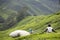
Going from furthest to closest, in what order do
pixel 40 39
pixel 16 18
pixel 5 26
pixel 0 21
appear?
pixel 0 21, pixel 16 18, pixel 5 26, pixel 40 39

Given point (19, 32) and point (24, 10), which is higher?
point (24, 10)

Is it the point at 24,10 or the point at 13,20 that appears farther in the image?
the point at 24,10

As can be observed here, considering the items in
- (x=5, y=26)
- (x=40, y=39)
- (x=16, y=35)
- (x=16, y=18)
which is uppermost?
(x=16, y=18)

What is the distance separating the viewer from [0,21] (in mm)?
192500

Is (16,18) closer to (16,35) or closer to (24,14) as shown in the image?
(24,14)

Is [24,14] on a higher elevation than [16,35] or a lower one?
higher

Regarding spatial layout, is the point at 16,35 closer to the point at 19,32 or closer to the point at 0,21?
the point at 19,32

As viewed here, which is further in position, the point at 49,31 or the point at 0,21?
the point at 0,21

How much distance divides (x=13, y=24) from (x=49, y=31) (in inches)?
5089

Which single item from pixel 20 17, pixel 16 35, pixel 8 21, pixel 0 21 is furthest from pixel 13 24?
pixel 16 35

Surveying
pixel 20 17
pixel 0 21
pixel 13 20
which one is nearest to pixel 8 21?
pixel 13 20

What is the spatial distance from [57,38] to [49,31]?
741cm

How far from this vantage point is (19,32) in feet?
109

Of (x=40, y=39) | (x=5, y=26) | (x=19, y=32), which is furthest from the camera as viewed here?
(x=5, y=26)
